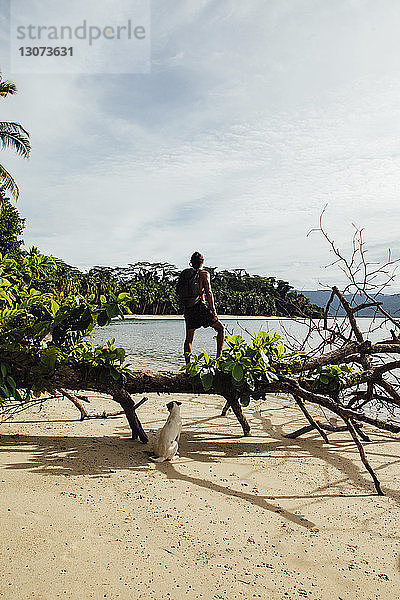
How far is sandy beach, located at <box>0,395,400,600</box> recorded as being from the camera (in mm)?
2631

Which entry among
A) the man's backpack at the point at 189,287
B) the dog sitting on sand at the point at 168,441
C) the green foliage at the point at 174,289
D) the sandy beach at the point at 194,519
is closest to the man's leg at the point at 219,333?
the man's backpack at the point at 189,287

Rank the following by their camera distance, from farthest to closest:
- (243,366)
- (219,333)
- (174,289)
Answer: (174,289) < (219,333) < (243,366)

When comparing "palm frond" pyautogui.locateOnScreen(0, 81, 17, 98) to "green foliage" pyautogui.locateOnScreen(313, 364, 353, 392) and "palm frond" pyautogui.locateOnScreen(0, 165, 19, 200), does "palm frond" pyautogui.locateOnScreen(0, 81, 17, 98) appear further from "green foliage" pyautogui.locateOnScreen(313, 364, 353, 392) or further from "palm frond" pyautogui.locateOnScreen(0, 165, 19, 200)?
"green foliage" pyautogui.locateOnScreen(313, 364, 353, 392)

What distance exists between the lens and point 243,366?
4.41 m

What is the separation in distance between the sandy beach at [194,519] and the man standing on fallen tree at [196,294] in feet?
5.65

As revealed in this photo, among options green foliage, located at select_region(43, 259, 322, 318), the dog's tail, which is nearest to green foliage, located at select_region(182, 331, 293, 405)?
the dog's tail

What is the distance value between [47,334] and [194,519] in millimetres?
2129

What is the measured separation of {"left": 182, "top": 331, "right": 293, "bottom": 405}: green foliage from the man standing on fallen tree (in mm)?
1916

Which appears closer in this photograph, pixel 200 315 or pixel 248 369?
pixel 248 369

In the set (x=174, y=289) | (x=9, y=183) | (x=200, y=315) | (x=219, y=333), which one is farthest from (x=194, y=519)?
(x=174, y=289)

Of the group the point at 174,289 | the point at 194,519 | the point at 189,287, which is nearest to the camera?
the point at 194,519

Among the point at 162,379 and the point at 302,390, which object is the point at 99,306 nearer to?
the point at 162,379

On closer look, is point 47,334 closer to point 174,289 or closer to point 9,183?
point 9,183

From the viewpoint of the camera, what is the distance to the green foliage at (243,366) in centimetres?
445
